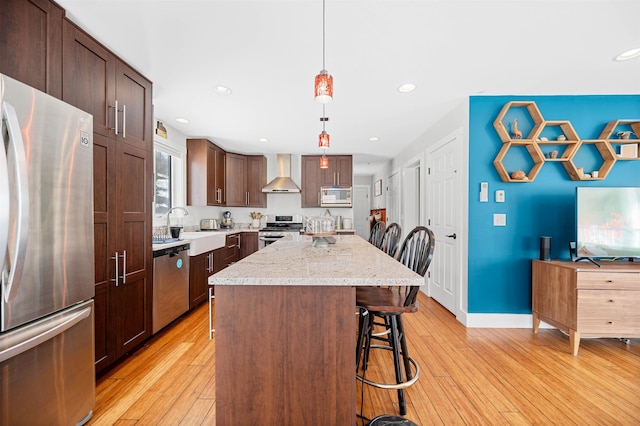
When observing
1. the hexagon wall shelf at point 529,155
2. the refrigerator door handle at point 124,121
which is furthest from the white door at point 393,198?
the refrigerator door handle at point 124,121

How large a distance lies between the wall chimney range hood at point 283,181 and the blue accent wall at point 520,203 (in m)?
3.30

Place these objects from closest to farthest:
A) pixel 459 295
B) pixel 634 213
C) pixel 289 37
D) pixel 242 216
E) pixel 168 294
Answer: pixel 289 37
pixel 634 213
pixel 168 294
pixel 459 295
pixel 242 216

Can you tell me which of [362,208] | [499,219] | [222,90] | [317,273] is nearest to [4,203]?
[317,273]

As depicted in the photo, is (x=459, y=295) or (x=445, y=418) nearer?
(x=445, y=418)

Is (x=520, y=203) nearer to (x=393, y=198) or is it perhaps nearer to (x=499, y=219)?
(x=499, y=219)

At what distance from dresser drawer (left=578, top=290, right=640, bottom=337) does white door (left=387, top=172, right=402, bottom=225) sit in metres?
3.28

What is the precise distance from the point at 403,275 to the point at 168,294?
247 cm

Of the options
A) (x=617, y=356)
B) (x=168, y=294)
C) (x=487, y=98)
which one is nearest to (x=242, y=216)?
(x=168, y=294)

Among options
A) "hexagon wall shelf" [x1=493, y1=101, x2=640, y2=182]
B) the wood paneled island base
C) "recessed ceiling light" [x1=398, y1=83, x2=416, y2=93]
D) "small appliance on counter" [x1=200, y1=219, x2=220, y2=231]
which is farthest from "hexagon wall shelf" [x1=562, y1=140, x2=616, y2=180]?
"small appliance on counter" [x1=200, y1=219, x2=220, y2=231]

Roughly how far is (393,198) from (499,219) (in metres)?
3.25

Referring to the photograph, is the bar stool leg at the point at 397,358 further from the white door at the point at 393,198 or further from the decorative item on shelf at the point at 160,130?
the white door at the point at 393,198

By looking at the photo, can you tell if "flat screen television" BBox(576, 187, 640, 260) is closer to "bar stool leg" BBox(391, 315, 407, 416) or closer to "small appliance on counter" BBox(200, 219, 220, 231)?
"bar stool leg" BBox(391, 315, 407, 416)

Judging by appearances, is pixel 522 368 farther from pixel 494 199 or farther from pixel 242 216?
pixel 242 216

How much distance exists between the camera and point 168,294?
9.19 feet
